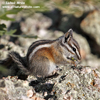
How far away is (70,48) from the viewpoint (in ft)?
9.96

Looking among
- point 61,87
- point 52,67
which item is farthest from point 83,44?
point 61,87

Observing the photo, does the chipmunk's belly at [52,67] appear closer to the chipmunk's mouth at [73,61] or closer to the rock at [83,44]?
the chipmunk's mouth at [73,61]

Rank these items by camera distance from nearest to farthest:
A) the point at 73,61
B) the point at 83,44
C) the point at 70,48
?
the point at 70,48, the point at 73,61, the point at 83,44

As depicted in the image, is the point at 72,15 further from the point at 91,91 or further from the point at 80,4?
the point at 91,91

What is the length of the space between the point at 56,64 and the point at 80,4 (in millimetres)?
4674

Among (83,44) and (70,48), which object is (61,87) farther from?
(83,44)

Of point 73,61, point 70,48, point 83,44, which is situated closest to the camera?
point 70,48

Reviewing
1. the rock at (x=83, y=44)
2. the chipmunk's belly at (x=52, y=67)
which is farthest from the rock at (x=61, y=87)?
the rock at (x=83, y=44)

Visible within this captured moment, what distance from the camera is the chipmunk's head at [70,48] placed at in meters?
2.98

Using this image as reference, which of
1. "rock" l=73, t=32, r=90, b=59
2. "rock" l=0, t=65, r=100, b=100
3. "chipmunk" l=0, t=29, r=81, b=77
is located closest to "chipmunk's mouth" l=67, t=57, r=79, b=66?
"chipmunk" l=0, t=29, r=81, b=77

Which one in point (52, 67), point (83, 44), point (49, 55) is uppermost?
point (49, 55)

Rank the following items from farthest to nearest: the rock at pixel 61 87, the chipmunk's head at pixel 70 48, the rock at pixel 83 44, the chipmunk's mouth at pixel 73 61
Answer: the rock at pixel 83 44
the chipmunk's mouth at pixel 73 61
the chipmunk's head at pixel 70 48
the rock at pixel 61 87

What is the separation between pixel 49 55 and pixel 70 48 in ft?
1.32

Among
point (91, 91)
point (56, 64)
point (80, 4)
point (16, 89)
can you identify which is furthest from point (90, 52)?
point (16, 89)
